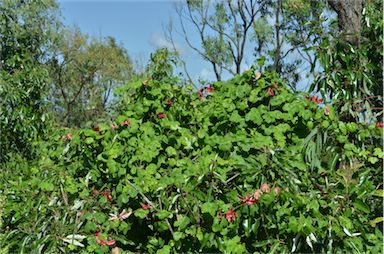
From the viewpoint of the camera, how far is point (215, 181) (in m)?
2.37

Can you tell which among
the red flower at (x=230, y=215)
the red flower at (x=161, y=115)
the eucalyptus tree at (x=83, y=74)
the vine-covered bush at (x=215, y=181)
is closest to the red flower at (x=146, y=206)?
the vine-covered bush at (x=215, y=181)

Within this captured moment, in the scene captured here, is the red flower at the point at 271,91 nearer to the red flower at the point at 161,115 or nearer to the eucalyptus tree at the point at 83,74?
the red flower at the point at 161,115

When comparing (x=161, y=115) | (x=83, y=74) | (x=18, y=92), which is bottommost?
(x=161, y=115)

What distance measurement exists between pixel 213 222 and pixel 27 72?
3.64 metres

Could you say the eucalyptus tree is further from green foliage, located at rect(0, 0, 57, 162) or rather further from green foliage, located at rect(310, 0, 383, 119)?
green foliage, located at rect(310, 0, 383, 119)

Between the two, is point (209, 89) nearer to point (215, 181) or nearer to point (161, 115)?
point (161, 115)

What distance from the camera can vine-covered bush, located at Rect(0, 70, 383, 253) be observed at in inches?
89.7

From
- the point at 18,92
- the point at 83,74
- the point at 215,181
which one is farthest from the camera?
the point at 83,74

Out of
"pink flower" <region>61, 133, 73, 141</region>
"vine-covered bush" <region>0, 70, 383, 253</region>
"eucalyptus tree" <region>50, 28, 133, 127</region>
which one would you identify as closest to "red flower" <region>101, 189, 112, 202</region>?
"vine-covered bush" <region>0, 70, 383, 253</region>

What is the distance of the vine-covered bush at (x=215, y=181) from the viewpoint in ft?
7.48

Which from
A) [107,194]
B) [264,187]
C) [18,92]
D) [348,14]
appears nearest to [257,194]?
[264,187]

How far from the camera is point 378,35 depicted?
284 centimetres

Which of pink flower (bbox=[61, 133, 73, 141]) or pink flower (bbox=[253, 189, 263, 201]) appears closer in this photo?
pink flower (bbox=[253, 189, 263, 201])

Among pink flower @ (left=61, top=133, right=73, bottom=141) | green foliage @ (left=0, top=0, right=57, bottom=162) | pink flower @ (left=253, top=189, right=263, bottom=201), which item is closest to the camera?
pink flower @ (left=253, top=189, right=263, bottom=201)
